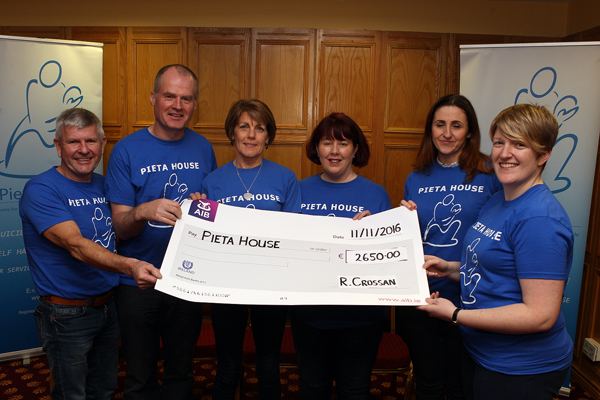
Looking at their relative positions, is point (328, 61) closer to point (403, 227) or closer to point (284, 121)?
A: point (284, 121)

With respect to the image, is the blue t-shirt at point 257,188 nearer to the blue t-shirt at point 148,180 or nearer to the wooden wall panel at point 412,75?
the blue t-shirt at point 148,180

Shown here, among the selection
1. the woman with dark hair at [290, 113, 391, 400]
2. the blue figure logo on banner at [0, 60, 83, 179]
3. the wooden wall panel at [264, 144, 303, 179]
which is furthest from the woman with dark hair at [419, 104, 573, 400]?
the blue figure logo on banner at [0, 60, 83, 179]

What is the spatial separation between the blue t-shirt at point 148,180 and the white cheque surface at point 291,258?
0.92ft

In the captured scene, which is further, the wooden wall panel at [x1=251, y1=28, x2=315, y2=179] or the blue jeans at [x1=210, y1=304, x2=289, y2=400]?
the wooden wall panel at [x1=251, y1=28, x2=315, y2=179]

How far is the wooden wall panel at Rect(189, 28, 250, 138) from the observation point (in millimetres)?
3484

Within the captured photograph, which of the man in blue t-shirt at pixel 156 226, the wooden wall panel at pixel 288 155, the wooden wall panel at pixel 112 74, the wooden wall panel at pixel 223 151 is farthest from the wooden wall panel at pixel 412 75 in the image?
the wooden wall panel at pixel 112 74

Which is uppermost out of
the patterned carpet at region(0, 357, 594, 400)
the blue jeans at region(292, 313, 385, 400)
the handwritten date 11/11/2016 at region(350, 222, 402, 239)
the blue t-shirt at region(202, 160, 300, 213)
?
the blue t-shirt at region(202, 160, 300, 213)

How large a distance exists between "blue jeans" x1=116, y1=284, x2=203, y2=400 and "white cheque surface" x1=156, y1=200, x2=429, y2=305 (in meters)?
0.46

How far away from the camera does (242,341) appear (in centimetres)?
183

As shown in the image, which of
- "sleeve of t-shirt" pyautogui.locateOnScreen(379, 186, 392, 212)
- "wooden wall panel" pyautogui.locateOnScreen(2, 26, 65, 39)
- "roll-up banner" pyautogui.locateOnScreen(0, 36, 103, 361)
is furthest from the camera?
"wooden wall panel" pyautogui.locateOnScreen(2, 26, 65, 39)

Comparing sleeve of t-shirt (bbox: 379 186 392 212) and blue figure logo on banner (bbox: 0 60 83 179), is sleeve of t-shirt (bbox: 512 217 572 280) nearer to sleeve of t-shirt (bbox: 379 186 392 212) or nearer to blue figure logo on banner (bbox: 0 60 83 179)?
sleeve of t-shirt (bbox: 379 186 392 212)

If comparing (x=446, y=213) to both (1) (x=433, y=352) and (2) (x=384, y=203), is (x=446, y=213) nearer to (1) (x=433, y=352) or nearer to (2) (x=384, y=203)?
(2) (x=384, y=203)

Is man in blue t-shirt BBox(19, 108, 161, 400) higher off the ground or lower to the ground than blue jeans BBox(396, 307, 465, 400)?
higher

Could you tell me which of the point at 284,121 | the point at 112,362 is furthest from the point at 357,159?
the point at 284,121
